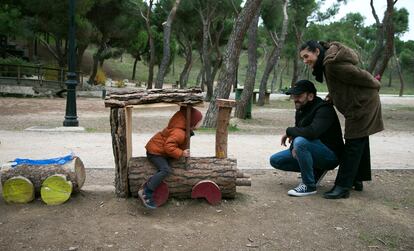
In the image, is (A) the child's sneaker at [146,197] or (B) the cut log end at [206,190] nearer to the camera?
(A) the child's sneaker at [146,197]

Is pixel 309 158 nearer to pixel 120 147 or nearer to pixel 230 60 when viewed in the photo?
pixel 120 147

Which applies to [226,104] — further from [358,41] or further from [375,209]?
[358,41]

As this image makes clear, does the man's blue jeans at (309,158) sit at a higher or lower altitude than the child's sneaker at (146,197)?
higher

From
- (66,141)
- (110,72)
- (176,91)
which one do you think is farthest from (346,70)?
(110,72)

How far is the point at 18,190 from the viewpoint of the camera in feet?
14.0

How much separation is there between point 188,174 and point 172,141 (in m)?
0.46

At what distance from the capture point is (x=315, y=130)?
4590 millimetres

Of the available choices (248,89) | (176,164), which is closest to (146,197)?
(176,164)

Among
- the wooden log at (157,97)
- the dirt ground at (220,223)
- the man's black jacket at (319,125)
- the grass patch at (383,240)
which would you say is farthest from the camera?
the man's black jacket at (319,125)

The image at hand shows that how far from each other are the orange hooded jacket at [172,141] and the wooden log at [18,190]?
1.25m

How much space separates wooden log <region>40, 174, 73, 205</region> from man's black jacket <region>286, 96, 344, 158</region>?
2391mm

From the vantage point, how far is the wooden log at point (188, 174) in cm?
431

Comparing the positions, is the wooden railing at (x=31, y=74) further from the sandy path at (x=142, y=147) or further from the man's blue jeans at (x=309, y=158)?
the man's blue jeans at (x=309, y=158)

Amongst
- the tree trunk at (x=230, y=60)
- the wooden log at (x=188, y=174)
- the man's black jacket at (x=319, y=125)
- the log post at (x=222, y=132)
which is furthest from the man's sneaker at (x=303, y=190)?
the tree trunk at (x=230, y=60)
